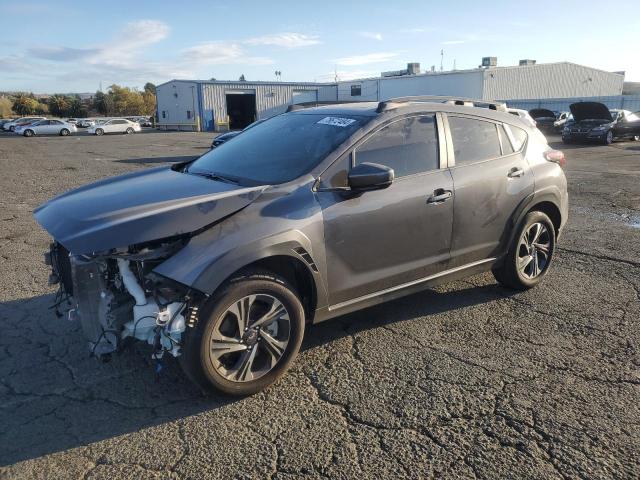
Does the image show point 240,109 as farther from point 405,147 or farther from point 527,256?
point 405,147

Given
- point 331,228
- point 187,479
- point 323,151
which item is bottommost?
point 187,479

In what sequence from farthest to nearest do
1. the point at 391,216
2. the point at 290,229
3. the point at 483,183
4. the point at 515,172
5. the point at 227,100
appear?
1. the point at 227,100
2. the point at 515,172
3. the point at 483,183
4. the point at 391,216
5. the point at 290,229

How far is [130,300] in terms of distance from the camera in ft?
10.5

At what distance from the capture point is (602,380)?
3471mm

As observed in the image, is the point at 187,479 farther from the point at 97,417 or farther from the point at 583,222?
the point at 583,222

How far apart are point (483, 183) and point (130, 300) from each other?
2.97 meters

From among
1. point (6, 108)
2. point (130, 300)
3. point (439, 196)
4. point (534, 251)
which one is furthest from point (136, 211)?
point (6, 108)

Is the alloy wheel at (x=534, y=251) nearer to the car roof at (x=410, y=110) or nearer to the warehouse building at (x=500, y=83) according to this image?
the car roof at (x=410, y=110)

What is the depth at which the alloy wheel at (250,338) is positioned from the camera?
10.3ft

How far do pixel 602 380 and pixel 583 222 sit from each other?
514 centimetres

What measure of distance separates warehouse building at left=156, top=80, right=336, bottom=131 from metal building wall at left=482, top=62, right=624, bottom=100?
18116 millimetres

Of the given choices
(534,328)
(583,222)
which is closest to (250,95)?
(583,222)

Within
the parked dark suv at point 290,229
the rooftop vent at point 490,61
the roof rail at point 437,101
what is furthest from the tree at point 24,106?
the roof rail at point 437,101

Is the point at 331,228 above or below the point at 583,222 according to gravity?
above
